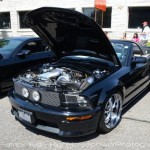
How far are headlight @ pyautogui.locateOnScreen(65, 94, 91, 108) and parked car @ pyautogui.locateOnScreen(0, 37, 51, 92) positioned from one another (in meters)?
2.72

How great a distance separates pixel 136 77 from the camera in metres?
5.01

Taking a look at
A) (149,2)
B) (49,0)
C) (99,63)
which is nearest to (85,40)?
(99,63)

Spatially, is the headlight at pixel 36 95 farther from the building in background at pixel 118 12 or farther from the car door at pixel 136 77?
the building in background at pixel 118 12

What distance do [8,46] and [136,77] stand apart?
3.30m

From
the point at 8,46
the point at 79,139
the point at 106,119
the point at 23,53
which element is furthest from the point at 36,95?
the point at 8,46

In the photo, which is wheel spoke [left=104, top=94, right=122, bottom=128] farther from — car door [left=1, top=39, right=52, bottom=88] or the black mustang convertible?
car door [left=1, top=39, right=52, bottom=88]

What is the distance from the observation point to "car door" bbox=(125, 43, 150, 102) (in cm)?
474

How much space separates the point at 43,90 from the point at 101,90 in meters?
0.83

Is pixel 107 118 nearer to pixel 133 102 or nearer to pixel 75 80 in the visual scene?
pixel 75 80

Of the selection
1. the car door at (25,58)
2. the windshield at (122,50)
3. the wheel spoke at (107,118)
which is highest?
the windshield at (122,50)

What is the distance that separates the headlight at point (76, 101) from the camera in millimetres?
3617

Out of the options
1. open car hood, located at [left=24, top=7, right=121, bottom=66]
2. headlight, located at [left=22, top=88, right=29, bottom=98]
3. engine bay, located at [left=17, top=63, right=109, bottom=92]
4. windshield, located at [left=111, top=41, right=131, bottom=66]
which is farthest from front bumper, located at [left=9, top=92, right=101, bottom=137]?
windshield, located at [left=111, top=41, right=131, bottom=66]

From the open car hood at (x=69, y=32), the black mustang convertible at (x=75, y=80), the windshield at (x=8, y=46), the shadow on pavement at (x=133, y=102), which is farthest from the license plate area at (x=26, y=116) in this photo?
the windshield at (x=8, y=46)

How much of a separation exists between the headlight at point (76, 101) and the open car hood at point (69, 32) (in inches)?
43.0
